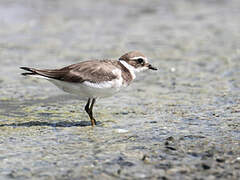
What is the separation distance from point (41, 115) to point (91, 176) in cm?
273

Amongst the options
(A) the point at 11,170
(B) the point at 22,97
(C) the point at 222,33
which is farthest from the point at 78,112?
(C) the point at 222,33

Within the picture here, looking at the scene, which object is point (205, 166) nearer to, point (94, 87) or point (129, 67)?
point (94, 87)

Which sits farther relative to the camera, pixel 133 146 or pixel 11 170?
pixel 133 146

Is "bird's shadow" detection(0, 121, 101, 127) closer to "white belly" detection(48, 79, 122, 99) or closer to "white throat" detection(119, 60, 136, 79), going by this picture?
"white belly" detection(48, 79, 122, 99)

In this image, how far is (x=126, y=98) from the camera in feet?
27.5

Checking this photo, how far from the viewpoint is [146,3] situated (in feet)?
57.0

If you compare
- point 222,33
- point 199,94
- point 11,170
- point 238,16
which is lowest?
point 11,170

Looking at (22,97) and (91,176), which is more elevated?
(22,97)

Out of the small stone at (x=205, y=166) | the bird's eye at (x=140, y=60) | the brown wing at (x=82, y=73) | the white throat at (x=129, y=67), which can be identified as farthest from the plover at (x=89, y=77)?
the small stone at (x=205, y=166)

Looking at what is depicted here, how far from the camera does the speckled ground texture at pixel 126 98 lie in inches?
204

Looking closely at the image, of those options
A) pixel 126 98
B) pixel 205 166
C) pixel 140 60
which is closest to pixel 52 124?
pixel 140 60

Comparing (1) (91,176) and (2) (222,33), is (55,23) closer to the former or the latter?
(2) (222,33)

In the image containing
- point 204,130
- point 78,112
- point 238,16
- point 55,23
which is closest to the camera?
point 204,130

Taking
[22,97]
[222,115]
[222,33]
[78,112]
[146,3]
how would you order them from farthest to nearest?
[146,3] < [222,33] < [22,97] < [78,112] < [222,115]
